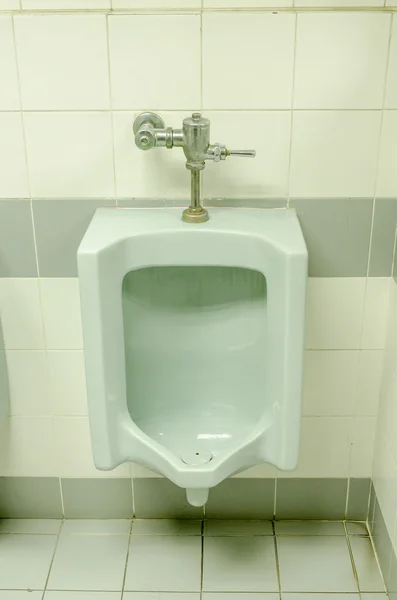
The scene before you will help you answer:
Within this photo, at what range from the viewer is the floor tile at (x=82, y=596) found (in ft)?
5.45

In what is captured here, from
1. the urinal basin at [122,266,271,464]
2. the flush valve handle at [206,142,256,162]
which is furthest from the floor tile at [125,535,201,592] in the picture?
the flush valve handle at [206,142,256,162]

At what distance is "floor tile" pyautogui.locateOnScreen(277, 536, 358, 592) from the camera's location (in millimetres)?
1687

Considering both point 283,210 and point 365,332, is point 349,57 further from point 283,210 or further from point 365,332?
point 365,332

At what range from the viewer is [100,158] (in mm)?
1521

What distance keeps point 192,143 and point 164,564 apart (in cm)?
102

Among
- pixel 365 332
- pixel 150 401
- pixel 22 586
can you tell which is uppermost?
pixel 365 332

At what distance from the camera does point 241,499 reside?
1.87m

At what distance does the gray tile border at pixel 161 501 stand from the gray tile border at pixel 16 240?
0.64 m

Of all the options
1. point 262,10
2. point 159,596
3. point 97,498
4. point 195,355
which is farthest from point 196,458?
point 262,10

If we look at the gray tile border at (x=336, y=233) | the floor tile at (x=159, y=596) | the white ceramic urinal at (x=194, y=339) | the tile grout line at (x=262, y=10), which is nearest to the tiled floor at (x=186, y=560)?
the floor tile at (x=159, y=596)

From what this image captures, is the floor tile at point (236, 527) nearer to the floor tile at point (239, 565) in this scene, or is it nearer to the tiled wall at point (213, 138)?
the floor tile at point (239, 565)

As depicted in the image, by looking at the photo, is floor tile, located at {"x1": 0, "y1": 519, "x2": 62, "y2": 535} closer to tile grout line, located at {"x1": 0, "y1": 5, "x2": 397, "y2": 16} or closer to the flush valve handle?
the flush valve handle

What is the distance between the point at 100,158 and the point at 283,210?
1.35 feet

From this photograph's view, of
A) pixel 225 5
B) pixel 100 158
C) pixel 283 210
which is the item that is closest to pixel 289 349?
pixel 283 210
